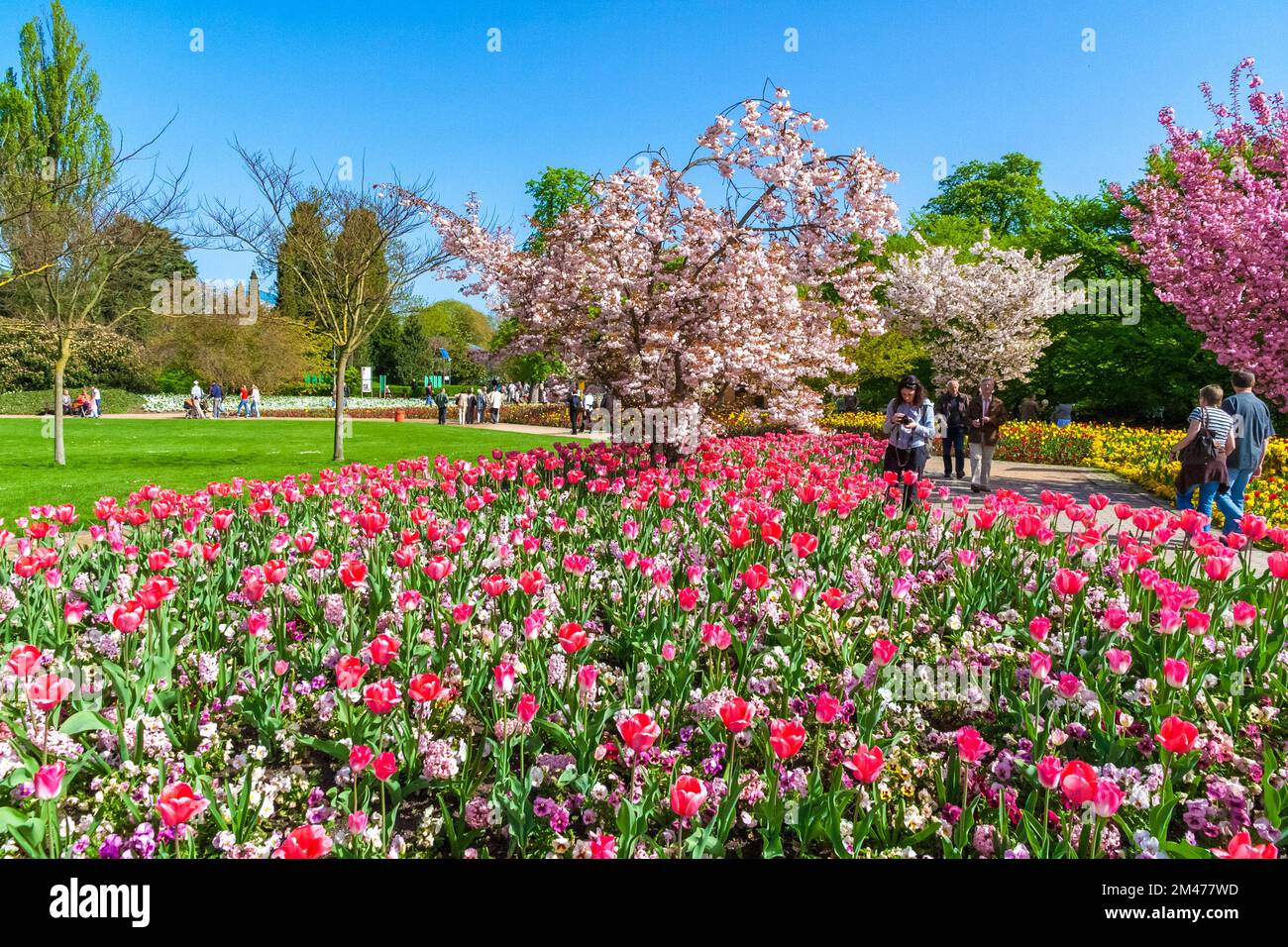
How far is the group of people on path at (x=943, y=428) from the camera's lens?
7984 mm

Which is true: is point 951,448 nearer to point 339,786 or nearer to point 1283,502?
point 1283,502

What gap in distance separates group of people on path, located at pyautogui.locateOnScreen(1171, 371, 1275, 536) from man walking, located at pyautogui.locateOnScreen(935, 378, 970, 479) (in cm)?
492

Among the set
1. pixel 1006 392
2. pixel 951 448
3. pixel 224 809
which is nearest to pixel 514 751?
pixel 224 809

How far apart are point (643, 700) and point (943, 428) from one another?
1134 centimetres

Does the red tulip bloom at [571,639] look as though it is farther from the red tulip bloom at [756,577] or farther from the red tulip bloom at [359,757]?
the red tulip bloom at [756,577]

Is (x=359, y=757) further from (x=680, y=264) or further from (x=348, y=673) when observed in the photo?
(x=680, y=264)

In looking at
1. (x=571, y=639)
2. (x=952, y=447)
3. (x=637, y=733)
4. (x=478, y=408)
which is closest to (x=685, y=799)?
(x=637, y=733)

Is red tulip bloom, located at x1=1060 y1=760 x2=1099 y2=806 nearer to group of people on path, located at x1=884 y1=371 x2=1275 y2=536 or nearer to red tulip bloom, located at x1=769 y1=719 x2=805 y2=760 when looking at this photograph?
red tulip bloom, located at x1=769 y1=719 x2=805 y2=760

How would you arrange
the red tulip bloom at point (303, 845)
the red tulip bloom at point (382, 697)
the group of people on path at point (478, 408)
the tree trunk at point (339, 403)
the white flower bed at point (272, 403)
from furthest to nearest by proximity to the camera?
the white flower bed at point (272, 403), the group of people on path at point (478, 408), the tree trunk at point (339, 403), the red tulip bloom at point (382, 697), the red tulip bloom at point (303, 845)

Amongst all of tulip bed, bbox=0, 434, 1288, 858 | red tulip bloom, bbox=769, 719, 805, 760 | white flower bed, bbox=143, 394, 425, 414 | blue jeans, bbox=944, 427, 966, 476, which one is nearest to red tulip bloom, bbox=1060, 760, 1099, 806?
tulip bed, bbox=0, 434, 1288, 858

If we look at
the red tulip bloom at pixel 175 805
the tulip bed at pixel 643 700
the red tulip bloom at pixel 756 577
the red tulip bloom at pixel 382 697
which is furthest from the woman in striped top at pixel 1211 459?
the red tulip bloom at pixel 175 805

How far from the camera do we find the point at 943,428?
42.4ft

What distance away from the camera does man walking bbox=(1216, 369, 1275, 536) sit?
743cm

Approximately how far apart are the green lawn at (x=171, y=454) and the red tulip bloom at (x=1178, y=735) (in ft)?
30.7
